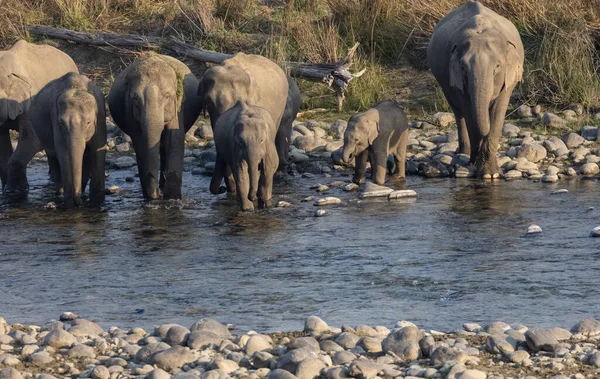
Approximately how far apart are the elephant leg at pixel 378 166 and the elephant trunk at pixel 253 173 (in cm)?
168

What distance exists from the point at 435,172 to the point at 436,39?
178 centimetres

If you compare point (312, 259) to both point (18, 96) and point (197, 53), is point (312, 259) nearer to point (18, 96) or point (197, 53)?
point (18, 96)

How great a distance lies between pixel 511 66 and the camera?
13.6 metres

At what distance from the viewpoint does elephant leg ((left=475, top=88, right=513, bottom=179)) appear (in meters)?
13.6

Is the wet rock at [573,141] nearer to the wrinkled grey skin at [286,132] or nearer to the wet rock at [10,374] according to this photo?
the wrinkled grey skin at [286,132]

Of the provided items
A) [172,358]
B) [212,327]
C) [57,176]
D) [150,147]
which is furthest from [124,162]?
[172,358]

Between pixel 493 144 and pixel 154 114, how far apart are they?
3.58 meters

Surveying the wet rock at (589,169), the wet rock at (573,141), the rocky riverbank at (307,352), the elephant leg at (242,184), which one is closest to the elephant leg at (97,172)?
the elephant leg at (242,184)

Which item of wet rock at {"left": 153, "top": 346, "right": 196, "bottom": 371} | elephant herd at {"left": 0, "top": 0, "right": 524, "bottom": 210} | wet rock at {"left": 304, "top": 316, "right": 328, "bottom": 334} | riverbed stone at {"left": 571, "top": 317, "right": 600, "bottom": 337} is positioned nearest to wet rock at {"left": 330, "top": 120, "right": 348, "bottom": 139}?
elephant herd at {"left": 0, "top": 0, "right": 524, "bottom": 210}

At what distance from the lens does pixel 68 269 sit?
10.1 m

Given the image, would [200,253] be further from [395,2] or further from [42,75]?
[395,2]

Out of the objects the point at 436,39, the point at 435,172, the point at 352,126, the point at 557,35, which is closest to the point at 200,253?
the point at 352,126

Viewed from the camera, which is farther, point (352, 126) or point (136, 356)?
point (352, 126)

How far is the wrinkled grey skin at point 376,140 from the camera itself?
43.5 feet
